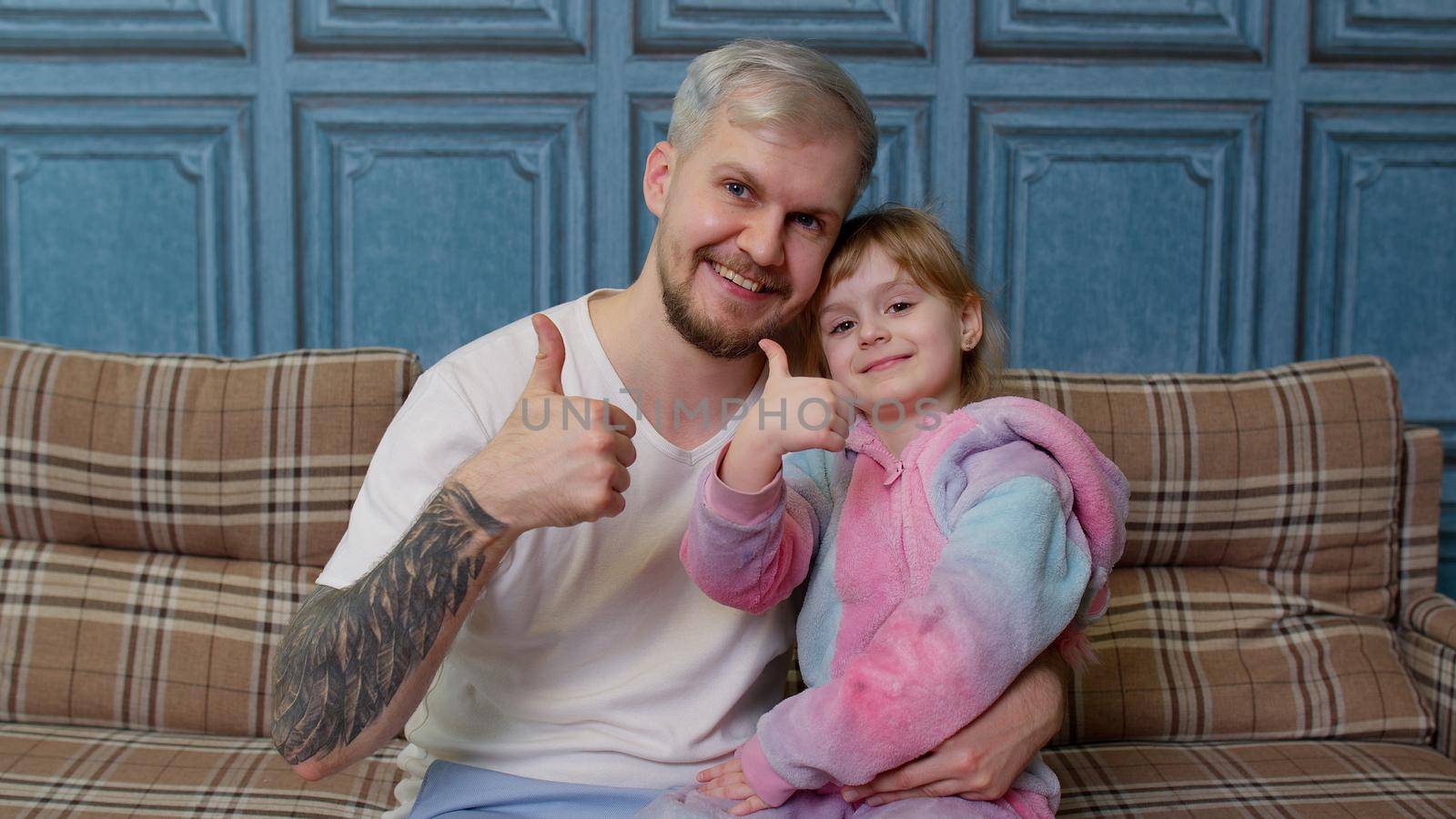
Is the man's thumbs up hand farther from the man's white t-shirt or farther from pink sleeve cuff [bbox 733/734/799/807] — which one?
pink sleeve cuff [bbox 733/734/799/807]

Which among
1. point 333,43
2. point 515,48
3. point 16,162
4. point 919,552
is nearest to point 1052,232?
point 515,48

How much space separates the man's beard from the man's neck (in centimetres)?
2

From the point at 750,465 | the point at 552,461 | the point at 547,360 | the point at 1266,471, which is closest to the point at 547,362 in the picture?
the point at 547,360

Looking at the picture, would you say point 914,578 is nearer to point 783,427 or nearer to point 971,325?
point 783,427

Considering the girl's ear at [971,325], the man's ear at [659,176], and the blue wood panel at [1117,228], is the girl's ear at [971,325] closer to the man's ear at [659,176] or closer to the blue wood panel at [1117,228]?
the man's ear at [659,176]

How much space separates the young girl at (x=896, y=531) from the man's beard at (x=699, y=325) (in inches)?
3.8

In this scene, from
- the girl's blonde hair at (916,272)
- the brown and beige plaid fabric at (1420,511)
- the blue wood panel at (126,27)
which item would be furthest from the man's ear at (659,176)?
the brown and beige plaid fabric at (1420,511)

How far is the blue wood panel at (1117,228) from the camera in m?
2.54

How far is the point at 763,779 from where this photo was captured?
1.25 metres

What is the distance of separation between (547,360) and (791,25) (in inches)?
59.3

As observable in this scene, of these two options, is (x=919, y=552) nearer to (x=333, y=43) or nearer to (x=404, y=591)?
(x=404, y=591)

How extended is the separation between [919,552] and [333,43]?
1.83 metres

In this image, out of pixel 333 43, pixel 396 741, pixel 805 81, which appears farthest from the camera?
pixel 333 43

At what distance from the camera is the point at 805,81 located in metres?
1.40
